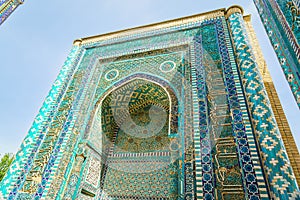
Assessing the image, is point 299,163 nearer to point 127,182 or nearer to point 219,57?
point 219,57

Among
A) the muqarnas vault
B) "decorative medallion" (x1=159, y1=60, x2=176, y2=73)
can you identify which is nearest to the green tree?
the muqarnas vault

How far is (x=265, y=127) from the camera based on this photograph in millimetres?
2871

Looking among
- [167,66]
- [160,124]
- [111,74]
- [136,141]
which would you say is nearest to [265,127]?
[167,66]

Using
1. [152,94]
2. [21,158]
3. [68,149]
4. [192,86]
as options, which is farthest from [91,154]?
[192,86]

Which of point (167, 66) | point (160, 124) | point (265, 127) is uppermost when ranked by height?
point (167, 66)

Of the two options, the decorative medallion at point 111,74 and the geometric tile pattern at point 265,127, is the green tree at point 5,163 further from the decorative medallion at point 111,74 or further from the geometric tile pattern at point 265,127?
the geometric tile pattern at point 265,127

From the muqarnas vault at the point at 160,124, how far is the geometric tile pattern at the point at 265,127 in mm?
12

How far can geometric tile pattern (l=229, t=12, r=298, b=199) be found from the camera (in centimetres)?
236

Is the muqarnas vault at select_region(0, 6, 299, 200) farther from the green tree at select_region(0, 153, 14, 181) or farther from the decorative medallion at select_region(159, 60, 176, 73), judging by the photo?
the green tree at select_region(0, 153, 14, 181)

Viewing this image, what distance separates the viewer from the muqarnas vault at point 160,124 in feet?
9.22

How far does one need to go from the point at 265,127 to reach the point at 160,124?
8.58 ft

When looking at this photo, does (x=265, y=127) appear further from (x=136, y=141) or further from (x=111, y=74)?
(x=111, y=74)

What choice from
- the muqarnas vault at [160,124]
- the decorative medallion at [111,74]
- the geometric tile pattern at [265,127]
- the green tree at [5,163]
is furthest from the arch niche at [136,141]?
the green tree at [5,163]

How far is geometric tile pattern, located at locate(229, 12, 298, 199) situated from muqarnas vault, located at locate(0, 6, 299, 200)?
0.04 feet
